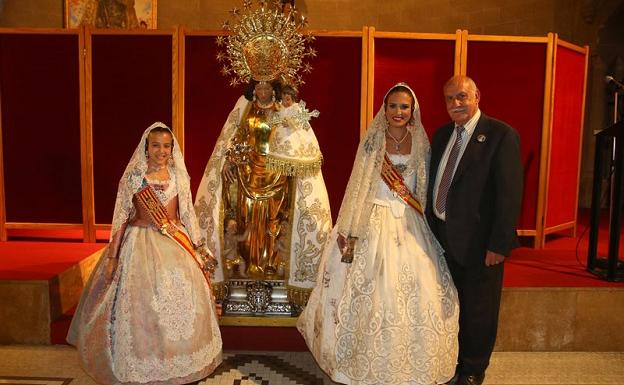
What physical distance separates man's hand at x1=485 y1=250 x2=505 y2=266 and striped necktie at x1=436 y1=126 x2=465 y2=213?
0.32 meters

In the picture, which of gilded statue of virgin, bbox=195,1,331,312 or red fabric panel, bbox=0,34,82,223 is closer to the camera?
gilded statue of virgin, bbox=195,1,331,312

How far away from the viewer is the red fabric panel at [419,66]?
177 inches

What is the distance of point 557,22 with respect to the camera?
7.06 m

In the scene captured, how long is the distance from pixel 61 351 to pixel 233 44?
2238 mm

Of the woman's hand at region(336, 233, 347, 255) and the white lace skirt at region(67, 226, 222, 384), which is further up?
the woman's hand at region(336, 233, 347, 255)

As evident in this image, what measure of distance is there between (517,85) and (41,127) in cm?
433

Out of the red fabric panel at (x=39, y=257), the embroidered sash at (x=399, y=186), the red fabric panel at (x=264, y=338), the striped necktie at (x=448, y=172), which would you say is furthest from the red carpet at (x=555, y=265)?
the red fabric panel at (x=39, y=257)

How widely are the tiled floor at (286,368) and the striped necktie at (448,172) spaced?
115 centimetres

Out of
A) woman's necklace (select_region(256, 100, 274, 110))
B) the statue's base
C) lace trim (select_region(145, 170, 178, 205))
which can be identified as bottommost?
the statue's base

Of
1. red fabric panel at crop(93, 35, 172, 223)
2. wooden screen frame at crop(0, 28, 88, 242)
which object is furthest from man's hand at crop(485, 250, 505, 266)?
wooden screen frame at crop(0, 28, 88, 242)

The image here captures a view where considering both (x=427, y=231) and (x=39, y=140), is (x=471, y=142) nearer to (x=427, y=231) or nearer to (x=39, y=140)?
(x=427, y=231)

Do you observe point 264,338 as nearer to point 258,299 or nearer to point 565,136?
point 258,299

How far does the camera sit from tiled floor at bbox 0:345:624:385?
295 cm

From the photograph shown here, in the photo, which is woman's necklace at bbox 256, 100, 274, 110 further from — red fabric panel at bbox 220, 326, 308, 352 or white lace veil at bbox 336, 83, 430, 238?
red fabric panel at bbox 220, 326, 308, 352
